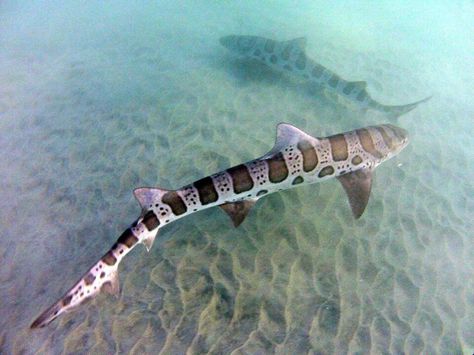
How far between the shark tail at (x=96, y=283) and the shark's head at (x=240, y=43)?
684 cm

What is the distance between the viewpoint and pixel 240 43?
9000 millimetres

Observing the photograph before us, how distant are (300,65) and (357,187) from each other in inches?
185

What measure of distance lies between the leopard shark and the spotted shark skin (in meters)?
2.60

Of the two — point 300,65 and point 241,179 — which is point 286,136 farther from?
point 300,65

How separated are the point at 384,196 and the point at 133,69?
6.50 m

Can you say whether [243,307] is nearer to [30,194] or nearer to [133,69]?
[30,194]

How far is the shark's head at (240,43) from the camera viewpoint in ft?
29.1

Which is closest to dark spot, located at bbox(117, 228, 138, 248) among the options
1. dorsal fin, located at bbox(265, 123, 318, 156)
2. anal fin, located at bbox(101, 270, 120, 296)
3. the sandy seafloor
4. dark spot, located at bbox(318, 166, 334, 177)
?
anal fin, located at bbox(101, 270, 120, 296)

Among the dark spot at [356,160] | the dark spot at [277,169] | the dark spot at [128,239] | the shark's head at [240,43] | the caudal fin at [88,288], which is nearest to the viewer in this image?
the caudal fin at [88,288]

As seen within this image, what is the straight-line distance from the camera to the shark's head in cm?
888

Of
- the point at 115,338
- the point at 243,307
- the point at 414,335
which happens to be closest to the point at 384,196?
the point at 414,335

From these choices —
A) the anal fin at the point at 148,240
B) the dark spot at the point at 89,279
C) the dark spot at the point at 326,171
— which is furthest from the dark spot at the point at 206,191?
the dark spot at the point at 326,171

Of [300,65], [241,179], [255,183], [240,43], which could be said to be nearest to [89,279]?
[241,179]

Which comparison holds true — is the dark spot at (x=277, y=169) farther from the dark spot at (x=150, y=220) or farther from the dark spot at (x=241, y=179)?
the dark spot at (x=150, y=220)
